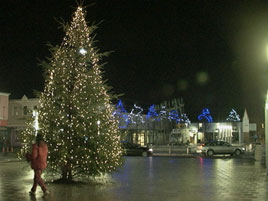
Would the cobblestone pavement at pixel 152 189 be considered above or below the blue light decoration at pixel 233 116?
below

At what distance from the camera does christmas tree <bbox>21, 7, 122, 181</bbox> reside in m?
14.1

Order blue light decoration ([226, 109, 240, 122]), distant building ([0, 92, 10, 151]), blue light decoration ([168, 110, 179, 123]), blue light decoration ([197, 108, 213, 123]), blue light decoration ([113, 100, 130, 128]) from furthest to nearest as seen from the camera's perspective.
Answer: blue light decoration ([197, 108, 213, 123]) < blue light decoration ([226, 109, 240, 122]) < blue light decoration ([168, 110, 179, 123]) < distant building ([0, 92, 10, 151]) < blue light decoration ([113, 100, 130, 128])

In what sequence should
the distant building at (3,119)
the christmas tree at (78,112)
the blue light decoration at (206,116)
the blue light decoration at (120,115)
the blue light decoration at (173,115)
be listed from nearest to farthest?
the christmas tree at (78,112) → the blue light decoration at (120,115) → the distant building at (3,119) → the blue light decoration at (173,115) → the blue light decoration at (206,116)

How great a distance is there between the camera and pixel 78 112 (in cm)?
1436

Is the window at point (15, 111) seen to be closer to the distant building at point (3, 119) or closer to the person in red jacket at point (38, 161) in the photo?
the distant building at point (3, 119)

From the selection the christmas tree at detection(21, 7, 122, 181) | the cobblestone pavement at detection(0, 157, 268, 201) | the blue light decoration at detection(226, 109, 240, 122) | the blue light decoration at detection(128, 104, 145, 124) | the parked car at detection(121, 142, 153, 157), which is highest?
the blue light decoration at detection(226, 109, 240, 122)

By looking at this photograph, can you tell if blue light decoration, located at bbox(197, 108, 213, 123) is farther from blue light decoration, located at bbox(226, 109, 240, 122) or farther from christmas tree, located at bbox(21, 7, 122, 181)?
christmas tree, located at bbox(21, 7, 122, 181)

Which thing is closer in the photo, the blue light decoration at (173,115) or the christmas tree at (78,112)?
the christmas tree at (78,112)

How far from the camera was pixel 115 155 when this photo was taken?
14.5 m

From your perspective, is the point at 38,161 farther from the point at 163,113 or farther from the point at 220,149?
the point at 163,113

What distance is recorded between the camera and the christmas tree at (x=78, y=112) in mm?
14086

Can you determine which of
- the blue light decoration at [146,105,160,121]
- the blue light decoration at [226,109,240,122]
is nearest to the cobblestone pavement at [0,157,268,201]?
the blue light decoration at [146,105,160,121]

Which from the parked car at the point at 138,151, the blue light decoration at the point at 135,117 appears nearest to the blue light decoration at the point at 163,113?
the blue light decoration at the point at 135,117

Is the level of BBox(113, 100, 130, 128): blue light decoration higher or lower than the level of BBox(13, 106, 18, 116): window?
lower
